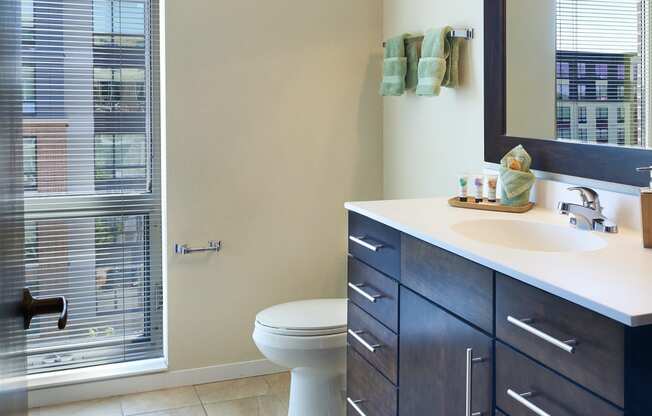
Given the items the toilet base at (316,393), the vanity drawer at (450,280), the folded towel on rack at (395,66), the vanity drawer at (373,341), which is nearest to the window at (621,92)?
the vanity drawer at (450,280)

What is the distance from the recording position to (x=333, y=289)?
134 inches

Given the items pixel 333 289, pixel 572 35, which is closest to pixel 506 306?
pixel 572 35

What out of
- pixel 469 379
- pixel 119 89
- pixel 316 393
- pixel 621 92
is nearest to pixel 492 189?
pixel 621 92

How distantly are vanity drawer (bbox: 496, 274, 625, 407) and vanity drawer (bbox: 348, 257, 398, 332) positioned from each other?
55 centimetres

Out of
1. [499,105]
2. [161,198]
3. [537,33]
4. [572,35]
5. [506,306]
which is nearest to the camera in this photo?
[506,306]

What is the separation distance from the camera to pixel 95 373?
10.1ft

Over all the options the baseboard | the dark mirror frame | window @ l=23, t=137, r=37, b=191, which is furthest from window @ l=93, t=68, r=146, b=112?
the dark mirror frame

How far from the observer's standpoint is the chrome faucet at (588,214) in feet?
6.06

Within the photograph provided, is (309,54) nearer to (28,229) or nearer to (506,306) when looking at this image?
(28,229)

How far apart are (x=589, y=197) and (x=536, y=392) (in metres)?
0.72

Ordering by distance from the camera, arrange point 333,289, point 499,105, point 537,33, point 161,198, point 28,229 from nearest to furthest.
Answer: point 537,33, point 499,105, point 28,229, point 161,198, point 333,289

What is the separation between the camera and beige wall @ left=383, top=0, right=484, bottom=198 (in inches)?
103

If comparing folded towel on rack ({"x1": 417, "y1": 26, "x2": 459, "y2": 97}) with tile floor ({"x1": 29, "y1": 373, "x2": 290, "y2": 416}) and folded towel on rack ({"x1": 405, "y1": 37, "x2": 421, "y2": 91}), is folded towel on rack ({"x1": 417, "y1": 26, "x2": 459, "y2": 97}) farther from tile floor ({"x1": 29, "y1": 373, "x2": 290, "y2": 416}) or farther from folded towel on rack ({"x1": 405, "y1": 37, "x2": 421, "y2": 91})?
tile floor ({"x1": 29, "y1": 373, "x2": 290, "y2": 416})

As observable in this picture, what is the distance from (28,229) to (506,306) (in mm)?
2201
